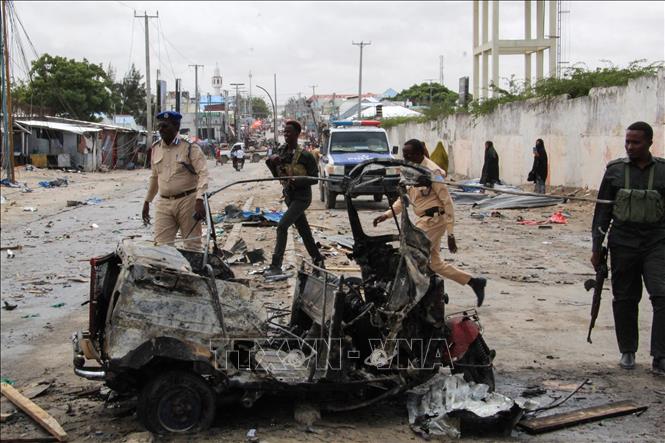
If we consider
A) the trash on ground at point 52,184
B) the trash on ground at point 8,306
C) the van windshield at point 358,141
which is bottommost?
the trash on ground at point 8,306

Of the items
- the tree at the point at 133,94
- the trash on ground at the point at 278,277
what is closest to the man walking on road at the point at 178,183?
the trash on ground at the point at 278,277

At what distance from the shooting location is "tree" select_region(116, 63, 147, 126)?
249 feet

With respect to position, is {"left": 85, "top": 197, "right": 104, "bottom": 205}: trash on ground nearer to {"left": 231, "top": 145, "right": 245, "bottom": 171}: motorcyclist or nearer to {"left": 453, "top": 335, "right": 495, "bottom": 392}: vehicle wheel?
{"left": 453, "top": 335, "right": 495, "bottom": 392}: vehicle wheel

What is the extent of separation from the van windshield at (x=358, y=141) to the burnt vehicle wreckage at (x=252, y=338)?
15.7m

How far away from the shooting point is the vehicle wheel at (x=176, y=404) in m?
4.20

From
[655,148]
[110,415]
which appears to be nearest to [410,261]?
[110,415]

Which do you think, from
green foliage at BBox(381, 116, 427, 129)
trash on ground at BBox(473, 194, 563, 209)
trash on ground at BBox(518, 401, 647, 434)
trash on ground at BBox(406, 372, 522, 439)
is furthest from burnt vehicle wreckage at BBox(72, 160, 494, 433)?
green foliage at BBox(381, 116, 427, 129)

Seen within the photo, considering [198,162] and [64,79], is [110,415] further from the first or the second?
[64,79]

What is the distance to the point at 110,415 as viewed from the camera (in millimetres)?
4582

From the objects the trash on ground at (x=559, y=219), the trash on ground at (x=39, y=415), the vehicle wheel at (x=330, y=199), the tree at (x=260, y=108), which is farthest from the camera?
the tree at (x=260, y=108)

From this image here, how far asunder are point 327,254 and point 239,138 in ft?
288

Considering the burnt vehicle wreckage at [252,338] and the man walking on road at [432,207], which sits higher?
the man walking on road at [432,207]

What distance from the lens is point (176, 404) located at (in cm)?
423

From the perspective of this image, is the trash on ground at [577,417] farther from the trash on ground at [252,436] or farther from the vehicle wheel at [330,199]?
the vehicle wheel at [330,199]
